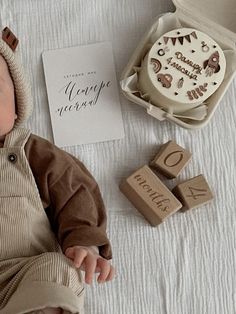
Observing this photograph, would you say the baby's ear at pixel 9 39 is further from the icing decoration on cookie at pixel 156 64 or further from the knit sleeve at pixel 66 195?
the icing decoration on cookie at pixel 156 64

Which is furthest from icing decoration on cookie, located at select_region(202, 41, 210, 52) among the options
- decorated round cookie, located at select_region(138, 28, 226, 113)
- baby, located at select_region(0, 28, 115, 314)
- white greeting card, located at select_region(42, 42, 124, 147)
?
baby, located at select_region(0, 28, 115, 314)

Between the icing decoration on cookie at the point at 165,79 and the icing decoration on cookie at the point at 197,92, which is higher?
the icing decoration on cookie at the point at 165,79

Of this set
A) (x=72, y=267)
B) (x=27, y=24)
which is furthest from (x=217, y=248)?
(x=27, y=24)

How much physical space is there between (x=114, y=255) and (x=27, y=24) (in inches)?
18.0

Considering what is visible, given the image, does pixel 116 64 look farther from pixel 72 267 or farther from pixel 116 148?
pixel 72 267

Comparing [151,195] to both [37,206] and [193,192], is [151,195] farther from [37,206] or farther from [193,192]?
[37,206]

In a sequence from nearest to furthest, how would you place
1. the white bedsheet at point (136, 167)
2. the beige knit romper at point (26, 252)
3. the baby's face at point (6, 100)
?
the beige knit romper at point (26, 252)
the baby's face at point (6, 100)
the white bedsheet at point (136, 167)

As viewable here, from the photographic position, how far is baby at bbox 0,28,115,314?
33.4 inches

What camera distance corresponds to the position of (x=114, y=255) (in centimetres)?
101

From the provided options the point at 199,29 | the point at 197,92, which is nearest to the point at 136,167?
the point at 197,92

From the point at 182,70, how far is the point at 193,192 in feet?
0.70

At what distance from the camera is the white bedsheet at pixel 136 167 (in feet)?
3.27

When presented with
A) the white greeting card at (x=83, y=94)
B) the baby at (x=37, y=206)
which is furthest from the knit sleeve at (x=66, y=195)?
the white greeting card at (x=83, y=94)

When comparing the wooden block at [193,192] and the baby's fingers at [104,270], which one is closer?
the baby's fingers at [104,270]
